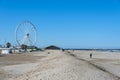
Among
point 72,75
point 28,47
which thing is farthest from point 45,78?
point 28,47

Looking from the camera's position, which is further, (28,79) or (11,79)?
(11,79)

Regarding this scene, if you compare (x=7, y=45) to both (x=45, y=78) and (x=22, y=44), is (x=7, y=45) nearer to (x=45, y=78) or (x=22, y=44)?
(x=22, y=44)

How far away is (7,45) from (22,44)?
23454 millimetres

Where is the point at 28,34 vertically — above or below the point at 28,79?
above

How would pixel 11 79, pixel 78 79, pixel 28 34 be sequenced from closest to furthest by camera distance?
pixel 78 79 < pixel 11 79 < pixel 28 34

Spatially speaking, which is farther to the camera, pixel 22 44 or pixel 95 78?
pixel 22 44

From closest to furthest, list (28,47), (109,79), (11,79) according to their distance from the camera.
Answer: (109,79)
(11,79)
(28,47)

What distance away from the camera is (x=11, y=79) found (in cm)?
2070

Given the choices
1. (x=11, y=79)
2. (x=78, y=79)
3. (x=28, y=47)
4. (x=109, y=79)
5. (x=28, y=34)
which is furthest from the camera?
(x=28, y=47)

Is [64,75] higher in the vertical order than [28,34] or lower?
lower

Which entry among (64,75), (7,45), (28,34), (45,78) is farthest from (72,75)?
(7,45)

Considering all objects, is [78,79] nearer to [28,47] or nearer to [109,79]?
[109,79]

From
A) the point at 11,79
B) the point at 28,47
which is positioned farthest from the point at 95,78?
the point at 28,47

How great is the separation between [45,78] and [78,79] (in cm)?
209
